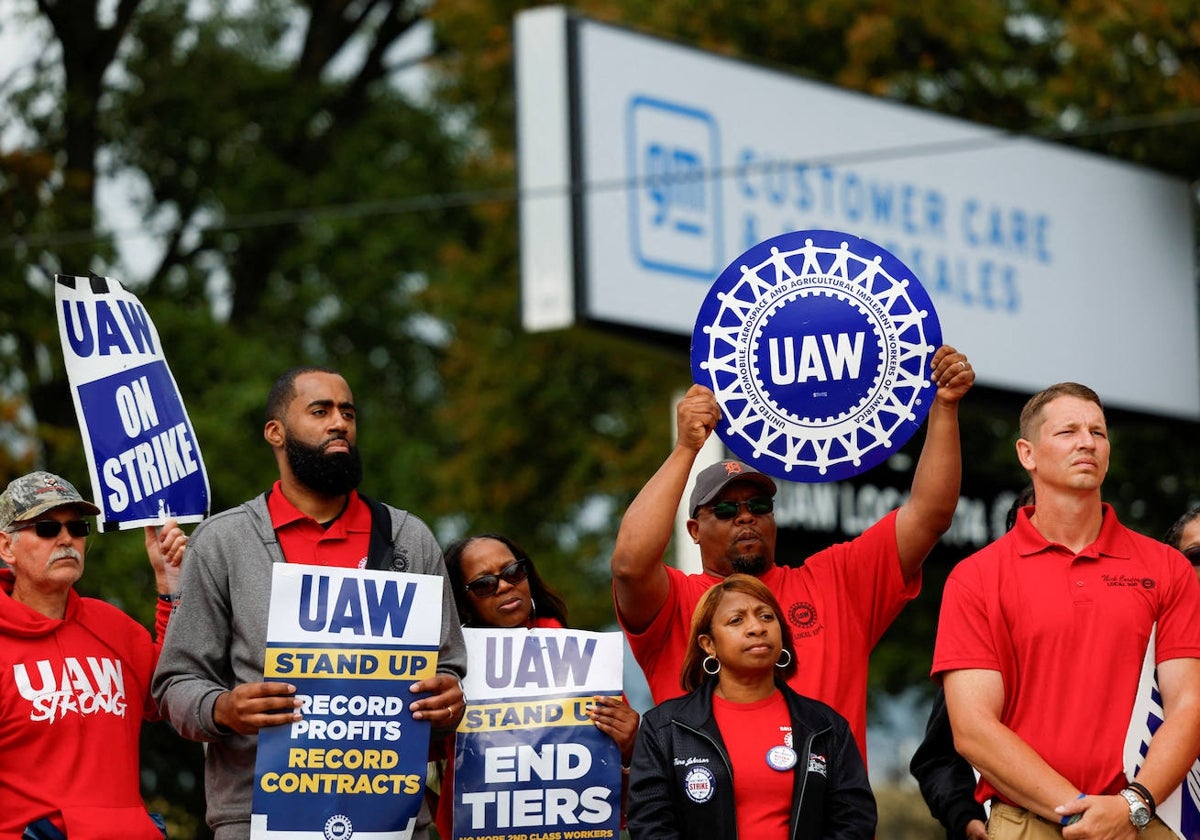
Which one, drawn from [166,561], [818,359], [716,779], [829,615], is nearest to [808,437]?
A: [818,359]

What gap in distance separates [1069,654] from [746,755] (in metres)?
0.91

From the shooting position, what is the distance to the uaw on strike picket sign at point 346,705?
18.6ft

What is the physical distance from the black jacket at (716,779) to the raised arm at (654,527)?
0.48 metres

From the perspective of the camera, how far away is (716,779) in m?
5.50

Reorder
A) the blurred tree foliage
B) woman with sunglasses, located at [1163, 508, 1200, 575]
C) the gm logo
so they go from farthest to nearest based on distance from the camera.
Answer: the blurred tree foliage < the gm logo < woman with sunglasses, located at [1163, 508, 1200, 575]

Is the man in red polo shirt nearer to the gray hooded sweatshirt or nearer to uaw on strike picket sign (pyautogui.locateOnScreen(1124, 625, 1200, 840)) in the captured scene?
uaw on strike picket sign (pyautogui.locateOnScreen(1124, 625, 1200, 840))

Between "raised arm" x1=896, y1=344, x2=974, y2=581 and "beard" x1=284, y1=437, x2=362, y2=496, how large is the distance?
1.67 metres

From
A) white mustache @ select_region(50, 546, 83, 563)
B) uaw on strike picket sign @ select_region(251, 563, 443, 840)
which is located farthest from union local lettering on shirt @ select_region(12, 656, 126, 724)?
uaw on strike picket sign @ select_region(251, 563, 443, 840)

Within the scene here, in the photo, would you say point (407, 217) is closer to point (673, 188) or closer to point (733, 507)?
point (673, 188)

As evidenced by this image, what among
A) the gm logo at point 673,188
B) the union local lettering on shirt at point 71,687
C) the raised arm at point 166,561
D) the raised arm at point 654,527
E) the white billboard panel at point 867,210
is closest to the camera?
the union local lettering on shirt at point 71,687

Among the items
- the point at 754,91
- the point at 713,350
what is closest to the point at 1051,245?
the point at 754,91

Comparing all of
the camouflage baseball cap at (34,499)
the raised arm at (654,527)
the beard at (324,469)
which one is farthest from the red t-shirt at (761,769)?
the camouflage baseball cap at (34,499)

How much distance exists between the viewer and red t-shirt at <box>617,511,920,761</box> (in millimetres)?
6047

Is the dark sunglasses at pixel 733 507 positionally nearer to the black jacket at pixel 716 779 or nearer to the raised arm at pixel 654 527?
the raised arm at pixel 654 527
